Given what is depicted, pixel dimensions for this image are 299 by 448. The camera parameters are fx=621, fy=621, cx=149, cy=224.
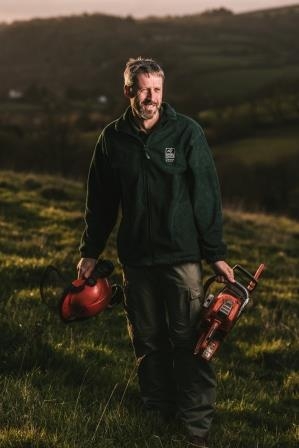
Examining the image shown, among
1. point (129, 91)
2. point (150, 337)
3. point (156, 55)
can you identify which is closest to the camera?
point (129, 91)

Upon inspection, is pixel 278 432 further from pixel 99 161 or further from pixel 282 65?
pixel 282 65

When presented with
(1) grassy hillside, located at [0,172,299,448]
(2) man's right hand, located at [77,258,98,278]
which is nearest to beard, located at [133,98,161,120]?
(2) man's right hand, located at [77,258,98,278]

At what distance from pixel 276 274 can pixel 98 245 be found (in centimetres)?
673

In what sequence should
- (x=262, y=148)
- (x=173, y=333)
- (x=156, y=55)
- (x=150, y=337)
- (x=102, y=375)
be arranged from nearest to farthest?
(x=173, y=333) < (x=150, y=337) < (x=102, y=375) < (x=262, y=148) < (x=156, y=55)

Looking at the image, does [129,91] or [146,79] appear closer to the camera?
[146,79]

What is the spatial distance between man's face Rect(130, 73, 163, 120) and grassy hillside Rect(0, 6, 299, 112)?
69510mm

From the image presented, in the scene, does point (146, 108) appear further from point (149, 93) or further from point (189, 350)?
point (189, 350)

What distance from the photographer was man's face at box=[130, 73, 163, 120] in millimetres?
3793

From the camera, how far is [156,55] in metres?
111

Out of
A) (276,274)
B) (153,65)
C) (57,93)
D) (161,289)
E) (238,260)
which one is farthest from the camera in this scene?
(57,93)

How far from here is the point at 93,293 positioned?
420cm

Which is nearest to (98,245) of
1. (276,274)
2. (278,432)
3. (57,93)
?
(278,432)

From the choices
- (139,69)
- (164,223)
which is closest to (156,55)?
(139,69)

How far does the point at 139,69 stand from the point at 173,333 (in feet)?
5.62
